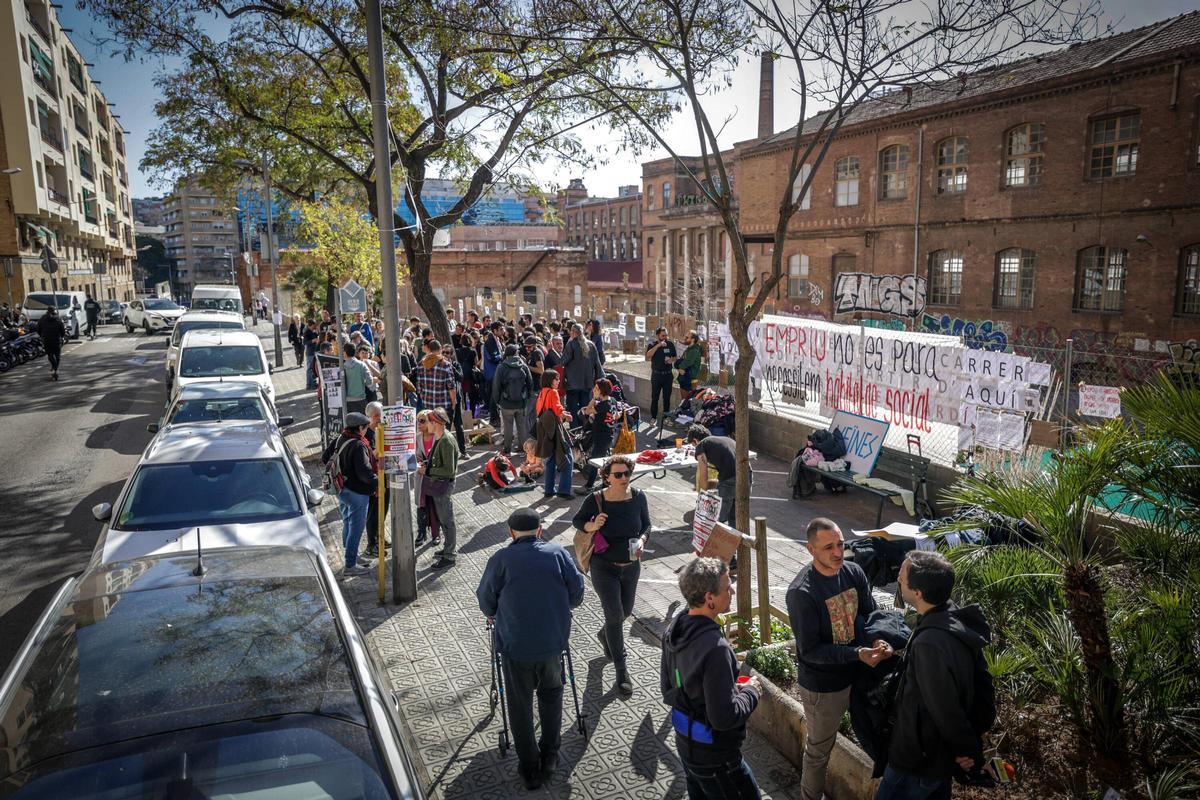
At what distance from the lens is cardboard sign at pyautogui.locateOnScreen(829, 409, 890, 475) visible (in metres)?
11.3

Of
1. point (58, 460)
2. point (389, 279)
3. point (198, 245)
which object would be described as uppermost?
point (198, 245)

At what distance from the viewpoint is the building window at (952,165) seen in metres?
31.9

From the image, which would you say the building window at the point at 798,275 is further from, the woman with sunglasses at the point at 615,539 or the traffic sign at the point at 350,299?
the woman with sunglasses at the point at 615,539

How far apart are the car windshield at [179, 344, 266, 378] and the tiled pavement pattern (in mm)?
5554

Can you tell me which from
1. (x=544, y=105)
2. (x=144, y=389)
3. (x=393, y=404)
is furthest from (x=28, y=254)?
(x=393, y=404)

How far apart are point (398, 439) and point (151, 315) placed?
38.5 m

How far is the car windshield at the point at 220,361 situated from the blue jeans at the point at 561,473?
23.7 feet

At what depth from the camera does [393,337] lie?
25.6 feet

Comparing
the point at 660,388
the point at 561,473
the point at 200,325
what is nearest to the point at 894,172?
the point at 660,388

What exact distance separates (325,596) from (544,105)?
13471 mm

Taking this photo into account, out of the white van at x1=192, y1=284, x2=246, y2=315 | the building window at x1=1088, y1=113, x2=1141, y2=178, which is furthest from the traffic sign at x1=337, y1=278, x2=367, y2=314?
the building window at x1=1088, y1=113, x2=1141, y2=178

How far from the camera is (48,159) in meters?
41.8

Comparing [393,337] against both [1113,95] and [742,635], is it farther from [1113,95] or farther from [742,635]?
[1113,95]

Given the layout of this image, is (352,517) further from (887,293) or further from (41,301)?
(41,301)
